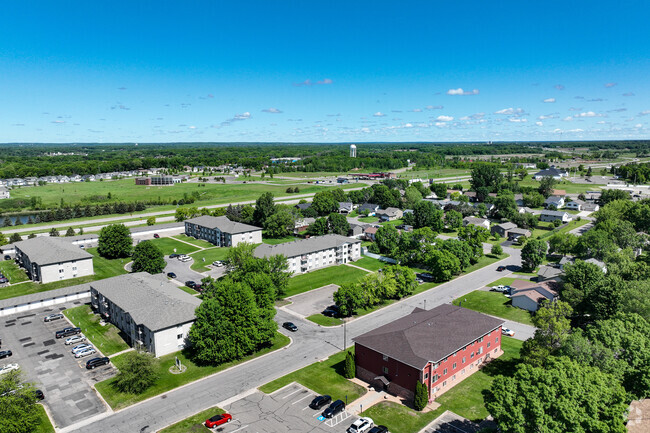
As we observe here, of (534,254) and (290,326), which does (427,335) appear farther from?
(534,254)

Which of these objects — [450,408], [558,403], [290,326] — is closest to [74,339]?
[290,326]

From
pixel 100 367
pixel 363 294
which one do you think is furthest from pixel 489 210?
pixel 100 367

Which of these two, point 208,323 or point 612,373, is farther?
point 208,323

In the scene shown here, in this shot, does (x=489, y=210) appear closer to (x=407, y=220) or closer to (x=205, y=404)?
(x=407, y=220)

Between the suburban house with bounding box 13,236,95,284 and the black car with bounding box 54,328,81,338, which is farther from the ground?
the suburban house with bounding box 13,236,95,284

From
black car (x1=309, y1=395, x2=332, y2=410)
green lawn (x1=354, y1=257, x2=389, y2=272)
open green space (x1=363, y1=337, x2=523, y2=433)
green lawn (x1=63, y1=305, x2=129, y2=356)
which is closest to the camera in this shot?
open green space (x1=363, y1=337, x2=523, y2=433)

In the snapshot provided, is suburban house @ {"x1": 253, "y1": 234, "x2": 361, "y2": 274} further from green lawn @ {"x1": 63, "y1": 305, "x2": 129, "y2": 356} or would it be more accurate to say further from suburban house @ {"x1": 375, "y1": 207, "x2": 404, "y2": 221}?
suburban house @ {"x1": 375, "y1": 207, "x2": 404, "y2": 221}

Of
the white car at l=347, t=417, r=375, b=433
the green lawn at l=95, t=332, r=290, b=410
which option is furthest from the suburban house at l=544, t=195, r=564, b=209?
the white car at l=347, t=417, r=375, b=433
